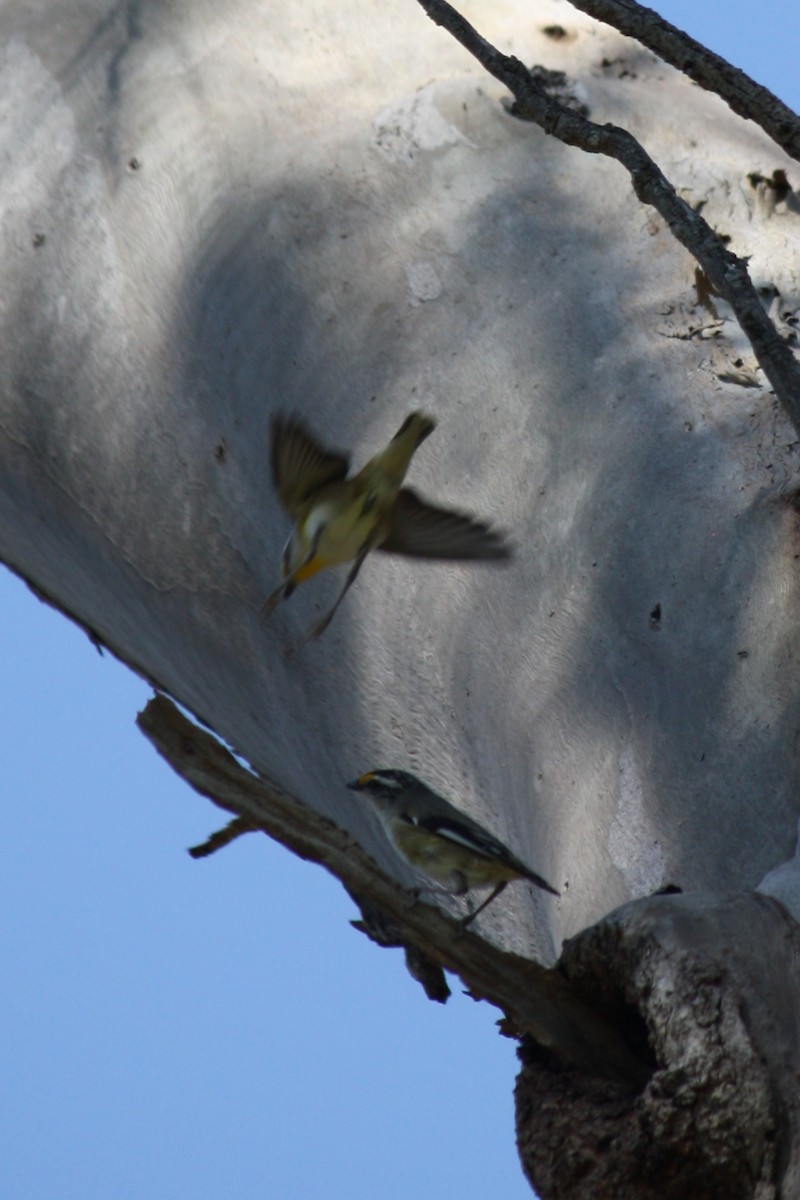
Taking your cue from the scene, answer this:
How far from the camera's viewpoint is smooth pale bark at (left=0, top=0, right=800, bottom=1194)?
4.69ft

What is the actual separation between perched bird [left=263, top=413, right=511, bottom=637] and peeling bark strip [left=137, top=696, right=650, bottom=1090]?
0.37 m

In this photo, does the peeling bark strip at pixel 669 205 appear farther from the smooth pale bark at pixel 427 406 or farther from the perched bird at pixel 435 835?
the perched bird at pixel 435 835

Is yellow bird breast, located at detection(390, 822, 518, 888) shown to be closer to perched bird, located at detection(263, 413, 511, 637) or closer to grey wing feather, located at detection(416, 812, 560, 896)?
grey wing feather, located at detection(416, 812, 560, 896)

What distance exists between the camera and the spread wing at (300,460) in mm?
1644

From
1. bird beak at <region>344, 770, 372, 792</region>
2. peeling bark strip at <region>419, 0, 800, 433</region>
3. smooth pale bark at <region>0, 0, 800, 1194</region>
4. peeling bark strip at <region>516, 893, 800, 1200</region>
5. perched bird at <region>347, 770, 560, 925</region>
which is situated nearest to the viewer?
peeling bark strip at <region>516, 893, 800, 1200</region>

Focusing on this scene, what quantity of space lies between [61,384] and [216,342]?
0.31 metres

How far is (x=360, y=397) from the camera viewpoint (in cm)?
185

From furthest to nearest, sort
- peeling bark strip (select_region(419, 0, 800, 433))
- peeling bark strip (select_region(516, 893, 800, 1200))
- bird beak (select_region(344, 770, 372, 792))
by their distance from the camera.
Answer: bird beak (select_region(344, 770, 372, 792)) < peeling bark strip (select_region(419, 0, 800, 433)) < peeling bark strip (select_region(516, 893, 800, 1200))

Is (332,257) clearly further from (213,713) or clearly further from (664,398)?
(213,713)

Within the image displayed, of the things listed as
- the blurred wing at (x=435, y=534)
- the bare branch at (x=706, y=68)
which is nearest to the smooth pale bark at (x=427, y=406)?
the blurred wing at (x=435, y=534)

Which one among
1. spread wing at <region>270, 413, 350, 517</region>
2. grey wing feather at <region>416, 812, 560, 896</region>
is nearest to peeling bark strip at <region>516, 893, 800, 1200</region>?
grey wing feather at <region>416, 812, 560, 896</region>

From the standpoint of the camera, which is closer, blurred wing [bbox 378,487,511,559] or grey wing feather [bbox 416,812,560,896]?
grey wing feather [bbox 416,812,560,896]

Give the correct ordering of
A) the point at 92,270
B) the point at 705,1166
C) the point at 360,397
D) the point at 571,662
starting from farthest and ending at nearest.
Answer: the point at 92,270
the point at 360,397
the point at 571,662
the point at 705,1166

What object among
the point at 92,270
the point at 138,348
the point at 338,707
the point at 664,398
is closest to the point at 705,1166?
Answer: the point at 664,398
